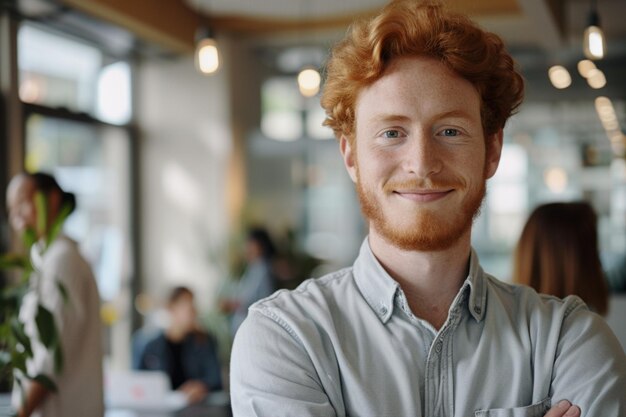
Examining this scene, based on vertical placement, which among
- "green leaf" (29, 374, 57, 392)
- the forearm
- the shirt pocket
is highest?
the shirt pocket

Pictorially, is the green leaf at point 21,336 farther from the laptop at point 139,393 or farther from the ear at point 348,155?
the ear at point 348,155

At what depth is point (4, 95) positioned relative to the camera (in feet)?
21.5

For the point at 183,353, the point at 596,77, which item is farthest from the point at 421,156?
the point at 596,77

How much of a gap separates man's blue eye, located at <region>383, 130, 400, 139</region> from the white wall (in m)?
7.47

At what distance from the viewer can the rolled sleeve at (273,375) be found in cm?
152

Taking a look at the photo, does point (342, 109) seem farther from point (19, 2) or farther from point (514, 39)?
point (514, 39)

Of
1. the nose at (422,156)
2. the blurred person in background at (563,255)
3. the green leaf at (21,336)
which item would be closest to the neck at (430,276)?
the nose at (422,156)

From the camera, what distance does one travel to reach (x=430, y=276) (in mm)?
1607

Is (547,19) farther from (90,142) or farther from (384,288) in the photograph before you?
(384,288)

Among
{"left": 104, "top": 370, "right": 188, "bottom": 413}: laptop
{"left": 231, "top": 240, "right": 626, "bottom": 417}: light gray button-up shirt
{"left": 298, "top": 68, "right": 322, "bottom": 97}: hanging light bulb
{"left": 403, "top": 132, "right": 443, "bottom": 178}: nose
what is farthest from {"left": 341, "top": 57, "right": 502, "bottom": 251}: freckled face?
{"left": 298, "top": 68, "right": 322, "bottom": 97}: hanging light bulb

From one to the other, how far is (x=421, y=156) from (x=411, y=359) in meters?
0.35

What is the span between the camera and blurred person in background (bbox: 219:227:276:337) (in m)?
8.13

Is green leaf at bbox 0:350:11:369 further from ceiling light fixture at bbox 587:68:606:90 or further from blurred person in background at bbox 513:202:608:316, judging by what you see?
ceiling light fixture at bbox 587:68:606:90

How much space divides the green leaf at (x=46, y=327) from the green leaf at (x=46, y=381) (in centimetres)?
14
